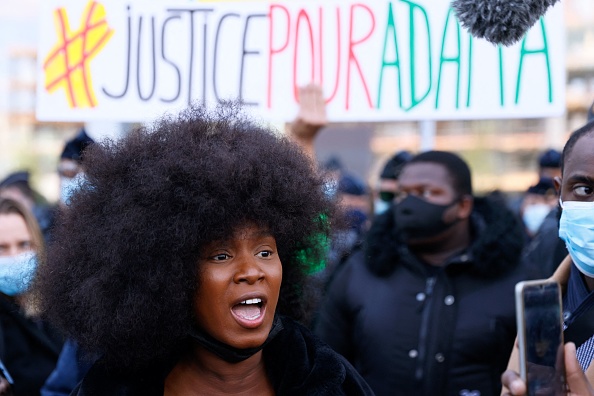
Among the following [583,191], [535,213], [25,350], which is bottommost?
[25,350]

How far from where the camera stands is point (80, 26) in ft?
15.3

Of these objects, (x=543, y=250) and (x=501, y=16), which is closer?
(x=501, y=16)

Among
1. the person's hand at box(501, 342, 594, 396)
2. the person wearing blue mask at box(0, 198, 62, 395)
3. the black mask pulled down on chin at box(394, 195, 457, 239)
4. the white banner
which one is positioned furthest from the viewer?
the black mask pulled down on chin at box(394, 195, 457, 239)

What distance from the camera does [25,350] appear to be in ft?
13.9

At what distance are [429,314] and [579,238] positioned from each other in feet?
5.75

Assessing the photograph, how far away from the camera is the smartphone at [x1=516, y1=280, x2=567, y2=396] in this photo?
2021 millimetres

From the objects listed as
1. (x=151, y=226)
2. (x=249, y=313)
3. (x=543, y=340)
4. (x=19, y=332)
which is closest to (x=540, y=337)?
(x=543, y=340)

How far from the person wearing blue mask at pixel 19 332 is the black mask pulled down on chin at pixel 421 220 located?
5.78ft

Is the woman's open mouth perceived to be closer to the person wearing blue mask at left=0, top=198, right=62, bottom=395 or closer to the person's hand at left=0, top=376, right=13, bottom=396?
the person's hand at left=0, top=376, right=13, bottom=396

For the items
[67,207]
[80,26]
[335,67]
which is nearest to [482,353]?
[335,67]

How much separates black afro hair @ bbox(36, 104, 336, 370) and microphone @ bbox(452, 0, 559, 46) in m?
0.72

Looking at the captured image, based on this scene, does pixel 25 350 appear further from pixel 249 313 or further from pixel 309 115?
pixel 249 313

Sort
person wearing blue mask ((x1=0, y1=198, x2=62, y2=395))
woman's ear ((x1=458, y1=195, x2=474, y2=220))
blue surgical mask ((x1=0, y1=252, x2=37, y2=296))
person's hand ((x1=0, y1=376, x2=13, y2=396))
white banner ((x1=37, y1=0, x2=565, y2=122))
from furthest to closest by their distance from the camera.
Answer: woman's ear ((x1=458, y1=195, x2=474, y2=220)) → white banner ((x1=37, y1=0, x2=565, y2=122)) → person wearing blue mask ((x1=0, y1=198, x2=62, y2=395)) → person's hand ((x1=0, y1=376, x2=13, y2=396)) → blue surgical mask ((x1=0, y1=252, x2=37, y2=296))

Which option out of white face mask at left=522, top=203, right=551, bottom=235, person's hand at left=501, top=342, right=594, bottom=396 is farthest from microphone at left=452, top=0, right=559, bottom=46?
white face mask at left=522, top=203, right=551, bottom=235
